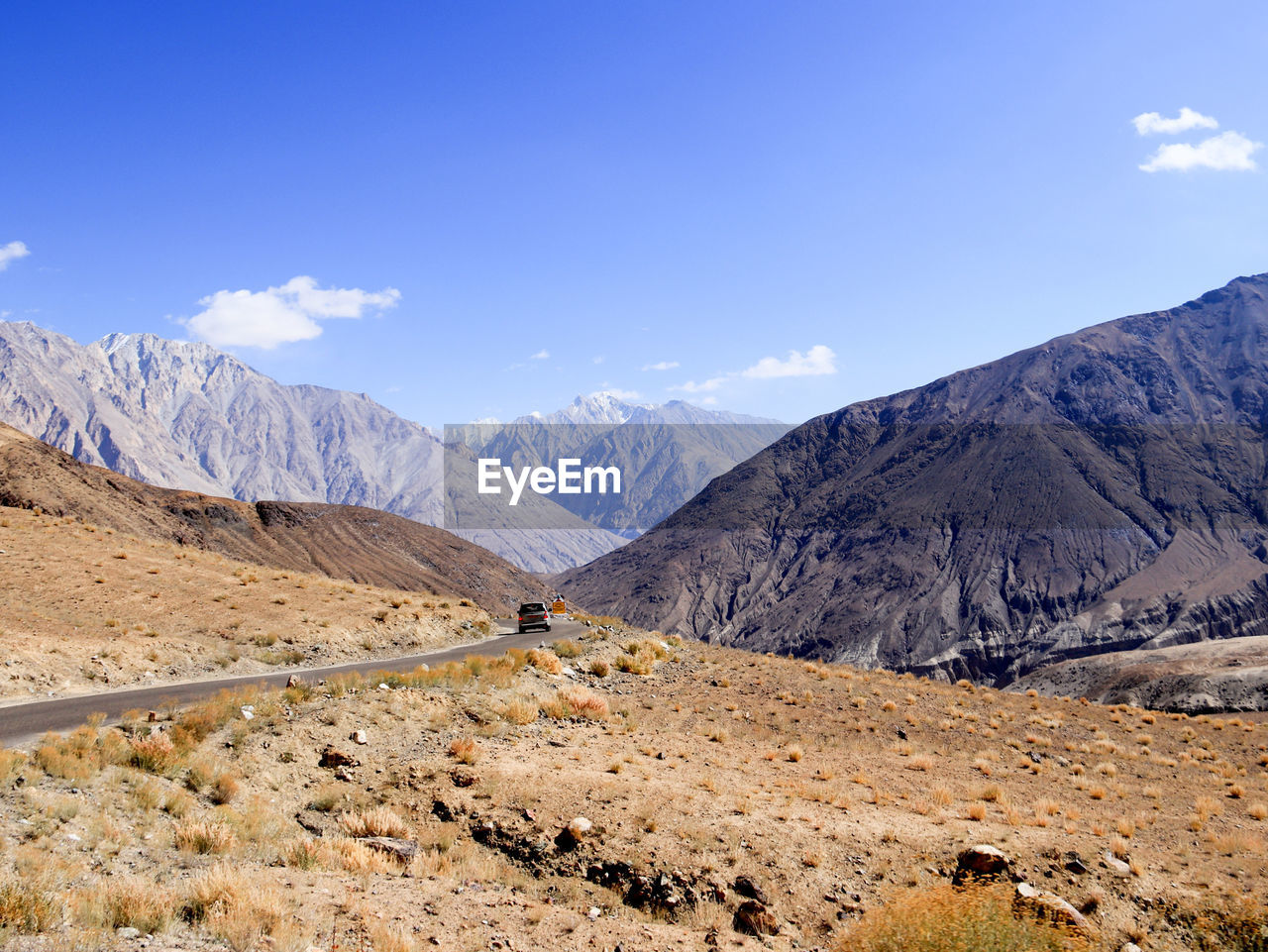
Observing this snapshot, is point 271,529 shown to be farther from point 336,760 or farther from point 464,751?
point 464,751

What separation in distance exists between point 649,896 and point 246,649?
727 inches

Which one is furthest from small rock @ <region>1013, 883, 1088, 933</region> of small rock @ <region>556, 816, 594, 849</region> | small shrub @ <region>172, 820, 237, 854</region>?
small shrub @ <region>172, 820, 237, 854</region>

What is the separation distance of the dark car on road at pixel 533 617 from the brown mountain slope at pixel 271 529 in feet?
128

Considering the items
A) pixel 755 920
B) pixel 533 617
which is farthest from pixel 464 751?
pixel 533 617

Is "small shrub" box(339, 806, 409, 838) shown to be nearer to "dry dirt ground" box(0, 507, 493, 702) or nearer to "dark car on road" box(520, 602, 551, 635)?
"dry dirt ground" box(0, 507, 493, 702)

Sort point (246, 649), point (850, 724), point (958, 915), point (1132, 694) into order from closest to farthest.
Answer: point (958, 915), point (850, 724), point (246, 649), point (1132, 694)

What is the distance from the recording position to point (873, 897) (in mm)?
10195

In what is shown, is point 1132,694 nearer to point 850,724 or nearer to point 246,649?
point 850,724

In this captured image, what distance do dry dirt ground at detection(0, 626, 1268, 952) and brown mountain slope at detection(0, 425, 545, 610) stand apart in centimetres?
5107

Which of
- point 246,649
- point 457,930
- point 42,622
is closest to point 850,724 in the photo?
point 457,930

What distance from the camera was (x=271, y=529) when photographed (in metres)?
87.7

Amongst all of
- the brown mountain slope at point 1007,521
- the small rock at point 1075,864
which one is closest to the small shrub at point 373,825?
the small rock at point 1075,864

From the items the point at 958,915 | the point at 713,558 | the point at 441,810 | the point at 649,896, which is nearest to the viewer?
the point at 958,915

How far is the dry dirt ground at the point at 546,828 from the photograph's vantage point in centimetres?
766
